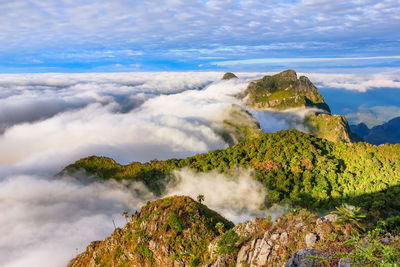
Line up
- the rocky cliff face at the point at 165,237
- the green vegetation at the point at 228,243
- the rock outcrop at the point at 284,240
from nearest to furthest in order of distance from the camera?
the rock outcrop at the point at 284,240 → the green vegetation at the point at 228,243 → the rocky cliff face at the point at 165,237

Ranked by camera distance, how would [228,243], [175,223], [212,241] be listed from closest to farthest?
[228,243], [212,241], [175,223]

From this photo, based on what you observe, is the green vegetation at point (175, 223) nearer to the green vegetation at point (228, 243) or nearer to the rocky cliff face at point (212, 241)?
the rocky cliff face at point (212, 241)

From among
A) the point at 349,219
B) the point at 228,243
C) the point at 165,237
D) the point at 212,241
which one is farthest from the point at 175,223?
the point at 349,219

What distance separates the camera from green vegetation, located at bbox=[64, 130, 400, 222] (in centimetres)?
8100

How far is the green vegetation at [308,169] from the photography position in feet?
266

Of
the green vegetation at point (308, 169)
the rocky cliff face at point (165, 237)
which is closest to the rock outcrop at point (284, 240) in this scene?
the rocky cliff face at point (165, 237)

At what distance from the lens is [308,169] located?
95.1 m

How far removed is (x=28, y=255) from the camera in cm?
11756

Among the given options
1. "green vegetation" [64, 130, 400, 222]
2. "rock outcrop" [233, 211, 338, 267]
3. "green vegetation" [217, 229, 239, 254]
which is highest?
"rock outcrop" [233, 211, 338, 267]

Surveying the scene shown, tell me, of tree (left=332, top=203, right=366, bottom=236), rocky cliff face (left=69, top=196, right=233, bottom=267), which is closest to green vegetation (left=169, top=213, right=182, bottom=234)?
rocky cliff face (left=69, top=196, right=233, bottom=267)

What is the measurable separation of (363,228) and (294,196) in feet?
216

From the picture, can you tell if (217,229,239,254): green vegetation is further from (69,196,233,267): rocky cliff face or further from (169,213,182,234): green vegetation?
(169,213,182,234): green vegetation

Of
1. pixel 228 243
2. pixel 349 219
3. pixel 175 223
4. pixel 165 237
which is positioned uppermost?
pixel 349 219

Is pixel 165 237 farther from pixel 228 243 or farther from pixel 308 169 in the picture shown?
pixel 308 169
